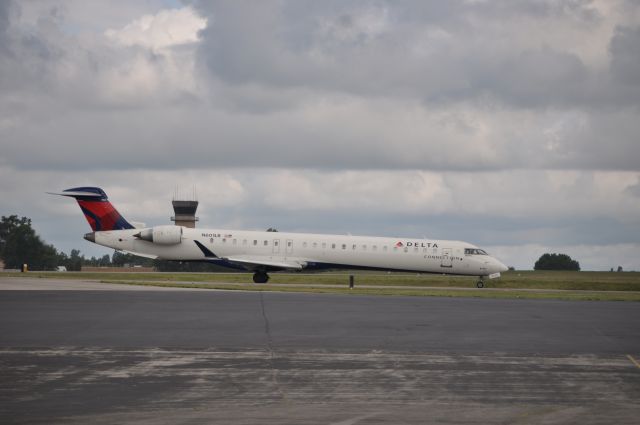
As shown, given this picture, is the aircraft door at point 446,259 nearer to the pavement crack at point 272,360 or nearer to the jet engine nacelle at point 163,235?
the jet engine nacelle at point 163,235

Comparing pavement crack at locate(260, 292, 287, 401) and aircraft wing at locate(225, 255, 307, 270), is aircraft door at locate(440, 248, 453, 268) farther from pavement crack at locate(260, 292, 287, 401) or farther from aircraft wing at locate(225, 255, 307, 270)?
pavement crack at locate(260, 292, 287, 401)

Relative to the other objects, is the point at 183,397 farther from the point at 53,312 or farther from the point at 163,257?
the point at 163,257

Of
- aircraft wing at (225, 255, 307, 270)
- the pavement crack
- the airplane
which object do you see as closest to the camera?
the pavement crack

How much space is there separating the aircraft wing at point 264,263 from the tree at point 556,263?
94.3 m

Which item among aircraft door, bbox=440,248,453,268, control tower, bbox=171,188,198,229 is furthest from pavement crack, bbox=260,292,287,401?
control tower, bbox=171,188,198,229

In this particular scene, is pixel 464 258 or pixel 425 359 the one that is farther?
pixel 464 258

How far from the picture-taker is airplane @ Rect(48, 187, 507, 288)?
58.8 m

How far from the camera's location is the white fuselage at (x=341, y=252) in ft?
193

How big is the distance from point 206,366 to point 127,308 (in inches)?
521

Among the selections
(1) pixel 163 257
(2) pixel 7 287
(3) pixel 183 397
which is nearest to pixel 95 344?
(3) pixel 183 397

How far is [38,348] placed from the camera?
19672 mm

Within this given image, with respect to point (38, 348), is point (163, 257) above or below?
above

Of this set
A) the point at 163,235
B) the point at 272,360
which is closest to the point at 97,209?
the point at 163,235

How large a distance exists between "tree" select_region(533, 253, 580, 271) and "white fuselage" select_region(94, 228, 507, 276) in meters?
90.1
